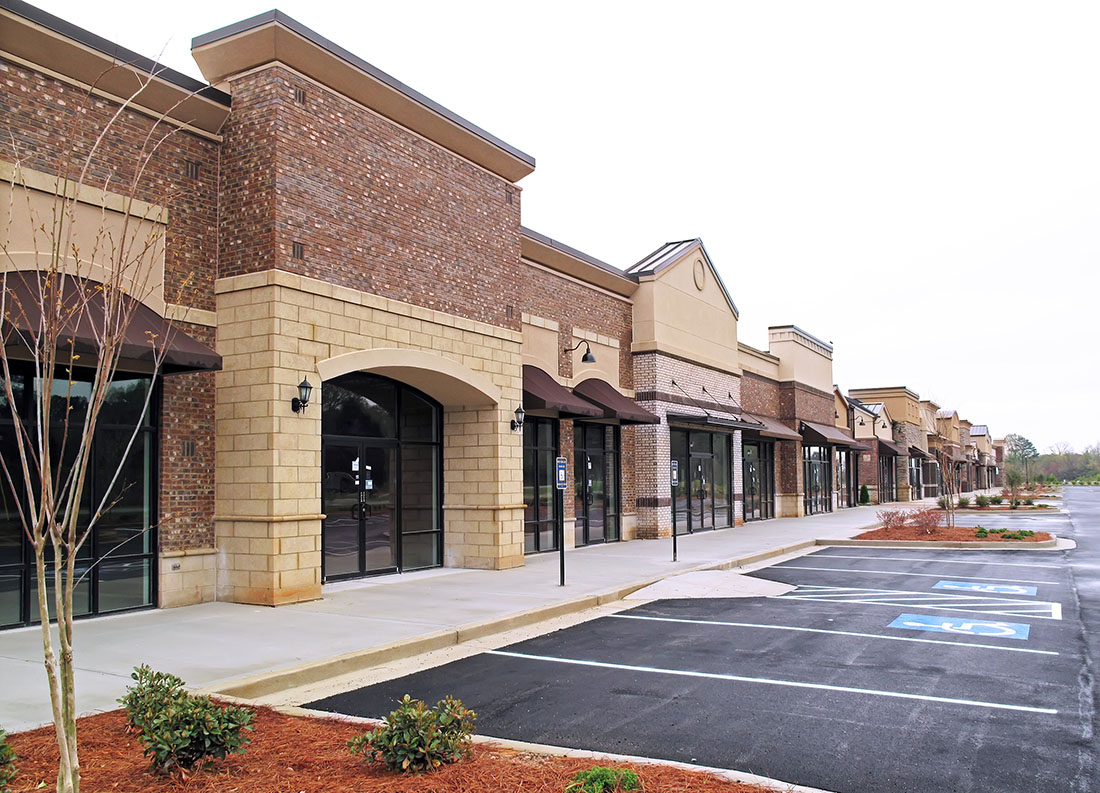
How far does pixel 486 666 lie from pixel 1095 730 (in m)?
5.25

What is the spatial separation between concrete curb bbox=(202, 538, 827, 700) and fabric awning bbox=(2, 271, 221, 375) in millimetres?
3406

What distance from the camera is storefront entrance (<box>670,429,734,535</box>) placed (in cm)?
2597

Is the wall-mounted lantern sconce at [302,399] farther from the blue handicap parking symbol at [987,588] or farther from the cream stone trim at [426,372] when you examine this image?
the blue handicap parking symbol at [987,588]

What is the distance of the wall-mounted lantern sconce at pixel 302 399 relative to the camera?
12.1 m

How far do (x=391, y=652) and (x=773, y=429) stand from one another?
2557 centimetres

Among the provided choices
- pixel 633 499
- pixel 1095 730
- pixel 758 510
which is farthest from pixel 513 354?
pixel 758 510

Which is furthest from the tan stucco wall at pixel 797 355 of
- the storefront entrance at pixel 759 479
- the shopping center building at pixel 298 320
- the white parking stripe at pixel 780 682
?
the white parking stripe at pixel 780 682

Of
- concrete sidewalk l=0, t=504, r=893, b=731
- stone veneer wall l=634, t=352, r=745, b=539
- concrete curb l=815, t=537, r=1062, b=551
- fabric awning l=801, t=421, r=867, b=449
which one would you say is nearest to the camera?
concrete sidewalk l=0, t=504, r=893, b=731

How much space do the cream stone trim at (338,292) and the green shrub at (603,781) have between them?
8806 mm

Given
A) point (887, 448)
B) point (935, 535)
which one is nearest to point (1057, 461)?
point (887, 448)

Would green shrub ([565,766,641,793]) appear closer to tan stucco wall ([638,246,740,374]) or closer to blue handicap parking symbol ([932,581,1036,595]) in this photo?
blue handicap parking symbol ([932,581,1036,595])

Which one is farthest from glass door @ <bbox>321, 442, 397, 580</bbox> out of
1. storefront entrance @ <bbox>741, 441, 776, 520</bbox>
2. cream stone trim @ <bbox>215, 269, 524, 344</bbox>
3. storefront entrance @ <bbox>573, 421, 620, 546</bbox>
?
storefront entrance @ <bbox>741, 441, 776, 520</bbox>

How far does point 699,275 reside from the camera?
2742cm

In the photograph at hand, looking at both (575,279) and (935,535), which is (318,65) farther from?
(935,535)
